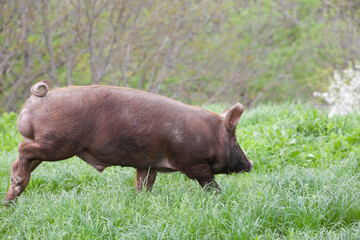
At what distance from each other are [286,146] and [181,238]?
298 cm

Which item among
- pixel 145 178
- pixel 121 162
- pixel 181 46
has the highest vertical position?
pixel 121 162

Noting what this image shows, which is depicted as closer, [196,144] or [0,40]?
[196,144]

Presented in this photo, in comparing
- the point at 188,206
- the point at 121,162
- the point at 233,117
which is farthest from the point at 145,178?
the point at 233,117

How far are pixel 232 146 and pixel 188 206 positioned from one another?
0.91 meters

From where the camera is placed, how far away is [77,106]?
406cm

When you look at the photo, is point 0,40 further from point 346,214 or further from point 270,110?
point 346,214

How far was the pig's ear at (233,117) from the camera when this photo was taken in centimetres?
453

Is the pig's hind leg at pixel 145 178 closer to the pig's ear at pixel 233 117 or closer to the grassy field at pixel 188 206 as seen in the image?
the grassy field at pixel 188 206

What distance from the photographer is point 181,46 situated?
16.1m

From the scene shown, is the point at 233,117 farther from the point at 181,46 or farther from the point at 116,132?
the point at 181,46

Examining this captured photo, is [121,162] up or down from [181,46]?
up

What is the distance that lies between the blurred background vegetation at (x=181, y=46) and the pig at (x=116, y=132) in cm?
879

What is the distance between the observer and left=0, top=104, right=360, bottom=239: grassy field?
3.71 m

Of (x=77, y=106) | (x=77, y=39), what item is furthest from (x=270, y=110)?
(x=77, y=39)
